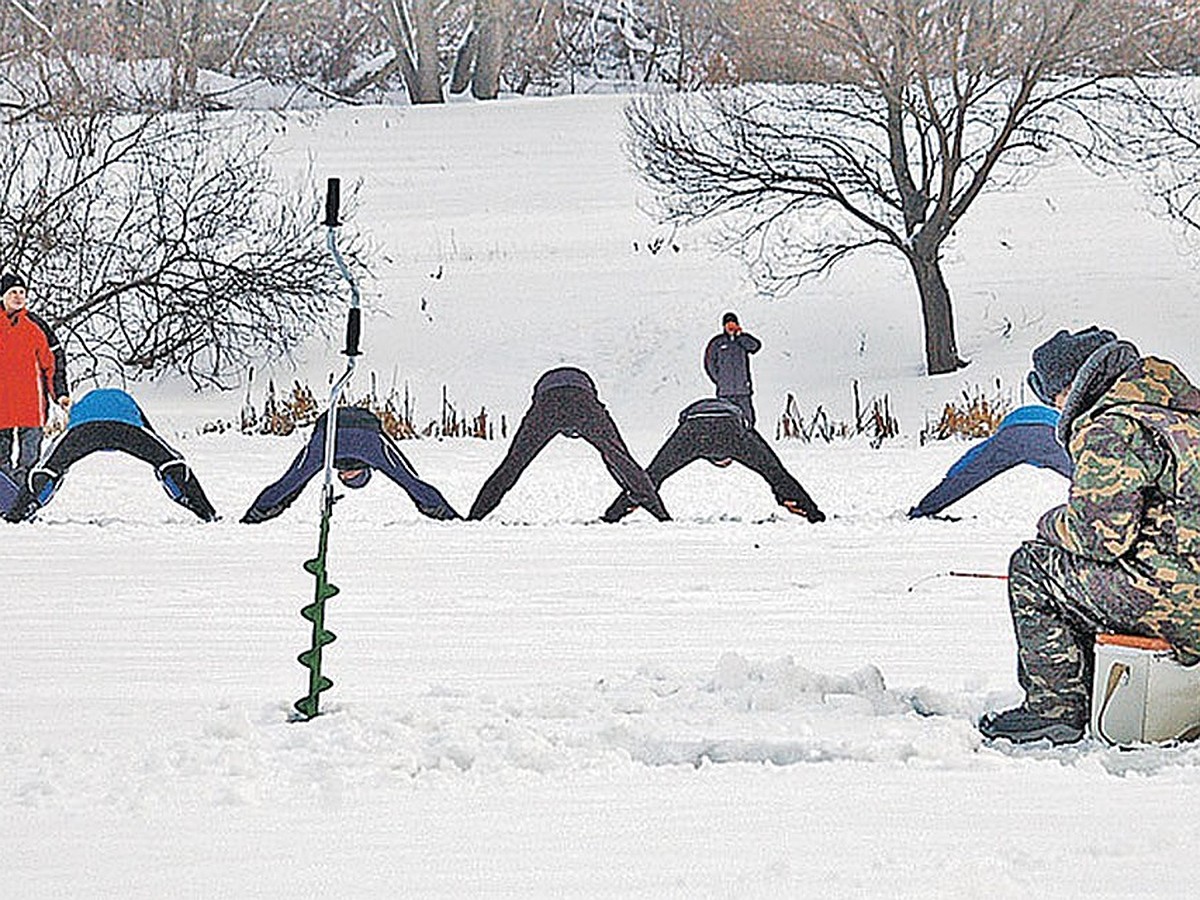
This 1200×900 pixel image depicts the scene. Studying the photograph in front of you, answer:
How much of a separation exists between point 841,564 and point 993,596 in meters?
1.46

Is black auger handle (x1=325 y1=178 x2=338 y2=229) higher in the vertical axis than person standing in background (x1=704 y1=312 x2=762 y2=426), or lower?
higher

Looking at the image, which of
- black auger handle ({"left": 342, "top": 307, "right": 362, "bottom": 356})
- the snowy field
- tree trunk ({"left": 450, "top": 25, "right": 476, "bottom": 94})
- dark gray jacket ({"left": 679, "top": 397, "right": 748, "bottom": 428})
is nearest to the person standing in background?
the snowy field

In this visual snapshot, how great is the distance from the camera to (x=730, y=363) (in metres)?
17.7

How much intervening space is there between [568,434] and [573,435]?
0.14 metres

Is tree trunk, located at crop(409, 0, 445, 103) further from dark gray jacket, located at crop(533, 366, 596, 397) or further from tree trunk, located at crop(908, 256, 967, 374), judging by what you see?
dark gray jacket, located at crop(533, 366, 596, 397)

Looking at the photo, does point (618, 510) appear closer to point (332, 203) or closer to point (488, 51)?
point (332, 203)

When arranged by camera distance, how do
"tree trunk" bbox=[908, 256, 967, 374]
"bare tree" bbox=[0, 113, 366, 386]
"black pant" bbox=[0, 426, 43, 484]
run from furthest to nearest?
"tree trunk" bbox=[908, 256, 967, 374], "bare tree" bbox=[0, 113, 366, 386], "black pant" bbox=[0, 426, 43, 484]

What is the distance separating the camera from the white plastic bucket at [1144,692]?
15.9ft

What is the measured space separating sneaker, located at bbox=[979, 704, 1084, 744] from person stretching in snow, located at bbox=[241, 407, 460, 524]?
276 inches

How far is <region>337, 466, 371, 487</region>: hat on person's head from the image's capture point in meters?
11.9

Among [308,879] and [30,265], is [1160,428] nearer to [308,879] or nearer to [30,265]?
[308,879]

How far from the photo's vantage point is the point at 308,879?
3.84 metres

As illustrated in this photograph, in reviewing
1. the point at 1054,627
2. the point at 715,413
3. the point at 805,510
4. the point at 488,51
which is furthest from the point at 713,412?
the point at 488,51

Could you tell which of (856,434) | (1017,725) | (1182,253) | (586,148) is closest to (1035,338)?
(1182,253)
